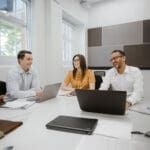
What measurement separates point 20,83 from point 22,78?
7 cm

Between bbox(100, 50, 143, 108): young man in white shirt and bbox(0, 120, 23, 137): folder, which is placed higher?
bbox(100, 50, 143, 108): young man in white shirt

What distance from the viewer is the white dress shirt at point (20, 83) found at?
6.78 ft

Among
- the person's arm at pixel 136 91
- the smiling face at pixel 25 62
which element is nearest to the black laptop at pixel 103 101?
the person's arm at pixel 136 91

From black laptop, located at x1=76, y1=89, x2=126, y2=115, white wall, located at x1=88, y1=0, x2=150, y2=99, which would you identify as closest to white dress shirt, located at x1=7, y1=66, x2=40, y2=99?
black laptop, located at x1=76, y1=89, x2=126, y2=115

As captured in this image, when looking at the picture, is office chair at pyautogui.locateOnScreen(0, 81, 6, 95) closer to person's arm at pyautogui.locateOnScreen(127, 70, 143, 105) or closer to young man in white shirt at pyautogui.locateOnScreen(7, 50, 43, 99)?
young man in white shirt at pyautogui.locateOnScreen(7, 50, 43, 99)

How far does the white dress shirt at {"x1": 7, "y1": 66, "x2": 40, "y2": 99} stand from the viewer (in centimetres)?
207

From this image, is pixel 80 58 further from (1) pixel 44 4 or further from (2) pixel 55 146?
(2) pixel 55 146

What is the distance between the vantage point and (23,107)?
5.05ft

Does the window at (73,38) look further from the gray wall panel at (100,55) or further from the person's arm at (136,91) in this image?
the person's arm at (136,91)

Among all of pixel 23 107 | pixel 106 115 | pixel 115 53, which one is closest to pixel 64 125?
A: pixel 106 115

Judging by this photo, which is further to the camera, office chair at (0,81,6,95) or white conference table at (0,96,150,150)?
office chair at (0,81,6,95)

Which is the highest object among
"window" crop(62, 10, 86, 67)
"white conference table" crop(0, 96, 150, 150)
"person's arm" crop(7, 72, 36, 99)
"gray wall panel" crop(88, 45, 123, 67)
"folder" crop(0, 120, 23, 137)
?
"window" crop(62, 10, 86, 67)

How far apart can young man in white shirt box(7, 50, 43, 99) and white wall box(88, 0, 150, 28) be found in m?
2.82

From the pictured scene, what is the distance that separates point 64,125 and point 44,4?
2.74 metres
